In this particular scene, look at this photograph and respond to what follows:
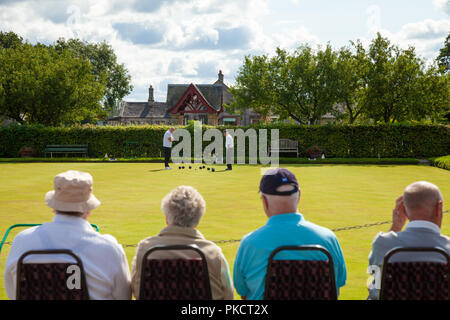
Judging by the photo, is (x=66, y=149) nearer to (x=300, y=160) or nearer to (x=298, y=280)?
(x=300, y=160)

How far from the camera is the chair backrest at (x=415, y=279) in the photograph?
308cm

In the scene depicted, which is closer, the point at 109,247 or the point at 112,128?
the point at 109,247

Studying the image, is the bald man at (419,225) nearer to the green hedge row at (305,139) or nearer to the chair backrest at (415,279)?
the chair backrest at (415,279)

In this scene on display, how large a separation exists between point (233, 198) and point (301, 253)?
9928 millimetres

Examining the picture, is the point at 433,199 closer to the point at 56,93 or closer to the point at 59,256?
the point at 59,256

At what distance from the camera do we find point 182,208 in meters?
3.28

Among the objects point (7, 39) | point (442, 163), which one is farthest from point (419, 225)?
point (7, 39)

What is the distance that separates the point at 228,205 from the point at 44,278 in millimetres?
8871

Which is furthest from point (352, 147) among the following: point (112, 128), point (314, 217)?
point (314, 217)

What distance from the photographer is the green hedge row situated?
3169cm

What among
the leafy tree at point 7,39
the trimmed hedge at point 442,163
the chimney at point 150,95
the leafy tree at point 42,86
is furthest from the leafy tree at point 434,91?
the leafy tree at point 7,39

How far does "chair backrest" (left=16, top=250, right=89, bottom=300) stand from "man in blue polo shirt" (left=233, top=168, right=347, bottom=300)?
1.14 metres

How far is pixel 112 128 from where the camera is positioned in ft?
111
